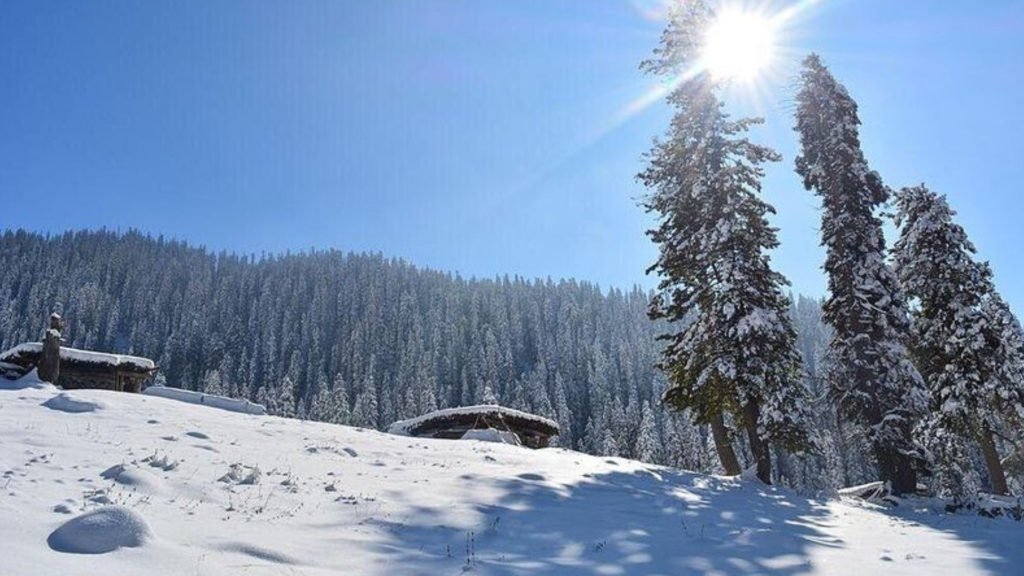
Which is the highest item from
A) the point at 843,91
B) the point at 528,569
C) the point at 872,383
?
the point at 843,91

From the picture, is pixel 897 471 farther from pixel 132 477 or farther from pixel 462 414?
pixel 132 477

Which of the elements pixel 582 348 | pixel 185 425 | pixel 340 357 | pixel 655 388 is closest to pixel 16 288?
pixel 340 357

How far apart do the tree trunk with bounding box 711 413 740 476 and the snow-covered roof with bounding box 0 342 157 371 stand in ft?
70.1

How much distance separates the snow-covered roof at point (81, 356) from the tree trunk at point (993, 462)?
107 feet

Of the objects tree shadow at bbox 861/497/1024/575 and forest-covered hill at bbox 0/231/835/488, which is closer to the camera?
tree shadow at bbox 861/497/1024/575

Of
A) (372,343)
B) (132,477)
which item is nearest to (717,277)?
(132,477)

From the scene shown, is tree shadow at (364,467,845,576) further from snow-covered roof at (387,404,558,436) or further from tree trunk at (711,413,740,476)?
snow-covered roof at (387,404,558,436)

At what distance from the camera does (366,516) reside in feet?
26.2

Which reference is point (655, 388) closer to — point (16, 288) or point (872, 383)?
point (872, 383)

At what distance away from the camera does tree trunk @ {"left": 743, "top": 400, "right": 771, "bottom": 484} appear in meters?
18.2

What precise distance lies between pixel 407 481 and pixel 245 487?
2613 millimetres

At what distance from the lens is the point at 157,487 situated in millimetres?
7984

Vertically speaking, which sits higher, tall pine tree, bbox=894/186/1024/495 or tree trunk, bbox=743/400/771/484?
tall pine tree, bbox=894/186/1024/495

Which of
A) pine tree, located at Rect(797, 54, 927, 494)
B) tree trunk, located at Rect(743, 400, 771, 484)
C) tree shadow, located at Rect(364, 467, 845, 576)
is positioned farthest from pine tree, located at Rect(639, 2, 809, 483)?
tree shadow, located at Rect(364, 467, 845, 576)
